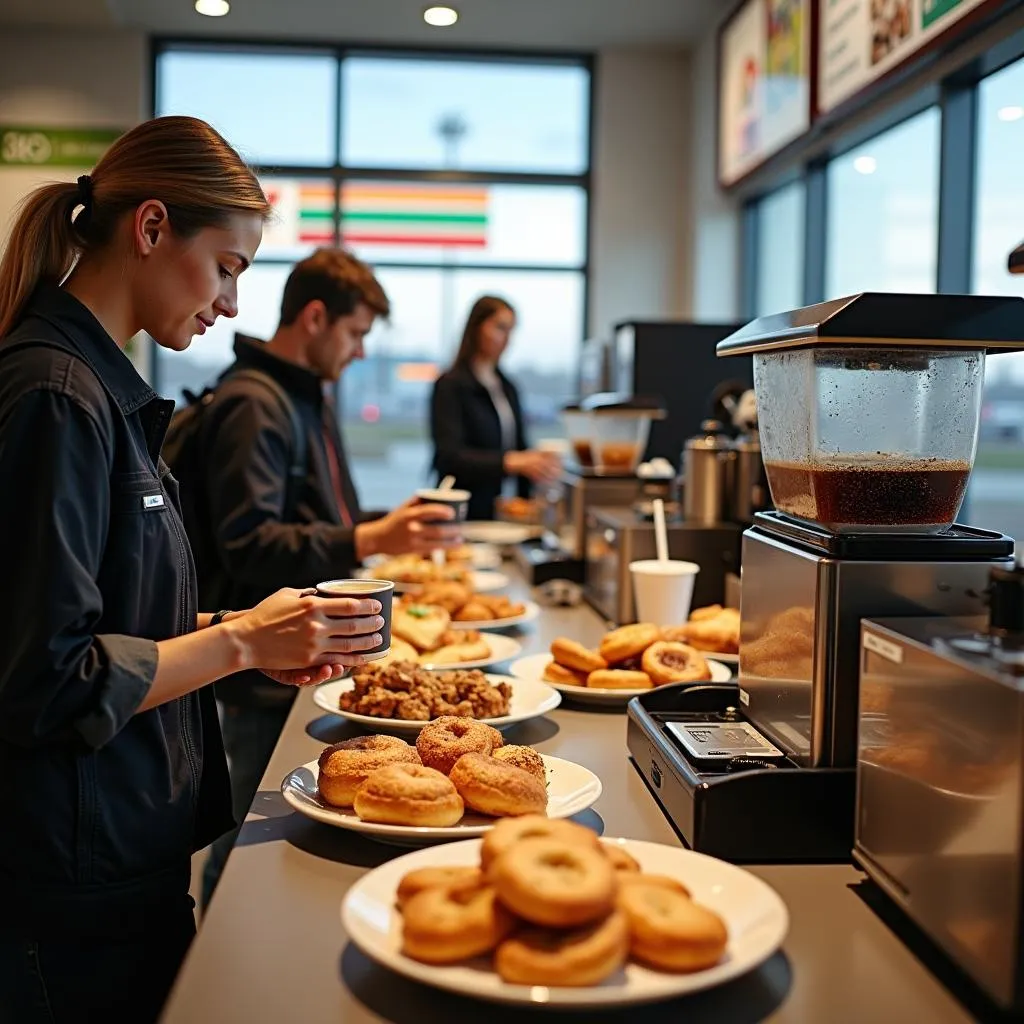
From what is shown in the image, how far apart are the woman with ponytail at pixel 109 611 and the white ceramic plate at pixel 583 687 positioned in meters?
0.62

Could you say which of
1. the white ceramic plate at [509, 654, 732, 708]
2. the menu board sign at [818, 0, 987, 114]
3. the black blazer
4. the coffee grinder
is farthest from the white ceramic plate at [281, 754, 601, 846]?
the black blazer

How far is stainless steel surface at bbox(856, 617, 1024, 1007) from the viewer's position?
93cm

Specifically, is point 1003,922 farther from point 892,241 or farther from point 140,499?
point 892,241

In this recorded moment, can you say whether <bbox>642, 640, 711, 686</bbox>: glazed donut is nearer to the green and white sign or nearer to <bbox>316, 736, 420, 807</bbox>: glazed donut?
<bbox>316, 736, 420, 807</bbox>: glazed donut

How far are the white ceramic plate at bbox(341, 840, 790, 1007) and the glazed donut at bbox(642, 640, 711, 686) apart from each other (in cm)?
78

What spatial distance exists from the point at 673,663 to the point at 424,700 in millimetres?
482

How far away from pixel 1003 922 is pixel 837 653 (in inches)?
16.6

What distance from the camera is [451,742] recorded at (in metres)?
1.42

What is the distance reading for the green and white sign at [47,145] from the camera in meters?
6.98

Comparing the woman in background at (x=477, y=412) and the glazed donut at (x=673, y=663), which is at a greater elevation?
the woman in background at (x=477, y=412)

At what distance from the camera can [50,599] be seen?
118 cm

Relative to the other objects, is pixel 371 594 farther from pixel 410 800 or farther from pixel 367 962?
pixel 367 962

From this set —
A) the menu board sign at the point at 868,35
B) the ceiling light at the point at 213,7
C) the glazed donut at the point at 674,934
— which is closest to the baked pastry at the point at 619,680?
the glazed donut at the point at 674,934

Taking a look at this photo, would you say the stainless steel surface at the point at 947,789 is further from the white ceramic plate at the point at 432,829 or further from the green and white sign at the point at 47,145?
the green and white sign at the point at 47,145
